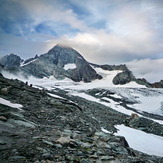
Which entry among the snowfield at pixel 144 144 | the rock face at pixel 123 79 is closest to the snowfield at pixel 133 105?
the snowfield at pixel 144 144

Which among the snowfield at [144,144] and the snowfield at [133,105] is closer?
the snowfield at [144,144]

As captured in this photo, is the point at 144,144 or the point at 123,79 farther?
the point at 123,79

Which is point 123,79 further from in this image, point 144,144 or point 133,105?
point 144,144

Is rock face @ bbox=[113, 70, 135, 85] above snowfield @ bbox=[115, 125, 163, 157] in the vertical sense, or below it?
above

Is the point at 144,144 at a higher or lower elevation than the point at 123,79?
lower

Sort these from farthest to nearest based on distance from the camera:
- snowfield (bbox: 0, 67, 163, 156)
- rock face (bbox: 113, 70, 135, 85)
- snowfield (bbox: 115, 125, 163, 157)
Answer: rock face (bbox: 113, 70, 135, 85) → snowfield (bbox: 0, 67, 163, 156) → snowfield (bbox: 115, 125, 163, 157)

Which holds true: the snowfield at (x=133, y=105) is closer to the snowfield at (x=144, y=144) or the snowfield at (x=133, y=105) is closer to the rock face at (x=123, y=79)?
the snowfield at (x=144, y=144)

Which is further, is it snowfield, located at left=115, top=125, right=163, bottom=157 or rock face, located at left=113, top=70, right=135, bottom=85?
rock face, located at left=113, top=70, right=135, bottom=85

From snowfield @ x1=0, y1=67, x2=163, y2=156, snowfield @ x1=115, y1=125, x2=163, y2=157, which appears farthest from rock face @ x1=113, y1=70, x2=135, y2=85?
snowfield @ x1=115, y1=125, x2=163, y2=157

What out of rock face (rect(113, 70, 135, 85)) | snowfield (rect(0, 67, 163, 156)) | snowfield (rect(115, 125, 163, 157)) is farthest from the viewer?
rock face (rect(113, 70, 135, 85))

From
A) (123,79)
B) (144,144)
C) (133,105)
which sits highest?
(123,79)

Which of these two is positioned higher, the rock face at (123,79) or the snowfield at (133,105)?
Answer: the rock face at (123,79)

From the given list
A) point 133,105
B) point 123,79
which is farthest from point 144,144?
point 123,79

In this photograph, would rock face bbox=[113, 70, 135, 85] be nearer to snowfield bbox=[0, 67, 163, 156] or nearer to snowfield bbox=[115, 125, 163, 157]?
snowfield bbox=[0, 67, 163, 156]
